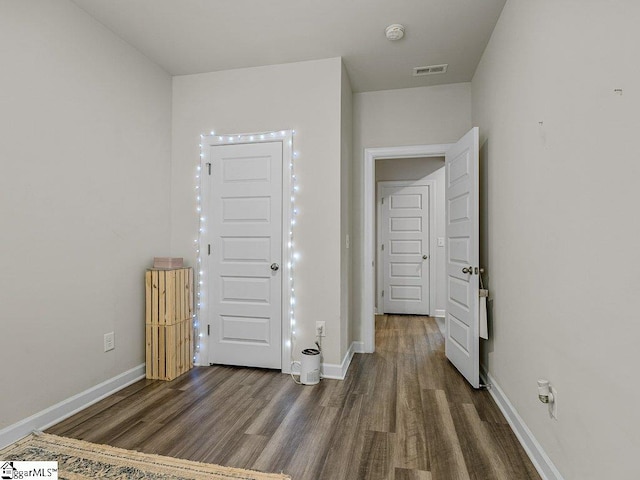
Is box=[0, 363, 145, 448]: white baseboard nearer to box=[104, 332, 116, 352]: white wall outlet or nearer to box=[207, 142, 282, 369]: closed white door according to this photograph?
box=[104, 332, 116, 352]: white wall outlet

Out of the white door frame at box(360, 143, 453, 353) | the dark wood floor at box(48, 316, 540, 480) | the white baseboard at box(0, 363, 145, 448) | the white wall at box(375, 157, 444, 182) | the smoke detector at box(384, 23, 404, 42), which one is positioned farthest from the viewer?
the white wall at box(375, 157, 444, 182)

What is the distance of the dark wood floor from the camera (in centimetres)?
183

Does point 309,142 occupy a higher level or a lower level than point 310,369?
higher

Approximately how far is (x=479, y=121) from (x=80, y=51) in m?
3.23

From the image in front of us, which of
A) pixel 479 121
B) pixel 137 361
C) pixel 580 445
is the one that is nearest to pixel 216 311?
pixel 137 361

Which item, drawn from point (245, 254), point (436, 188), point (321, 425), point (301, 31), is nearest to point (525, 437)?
point (321, 425)

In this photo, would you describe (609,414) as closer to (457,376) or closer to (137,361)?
(457,376)

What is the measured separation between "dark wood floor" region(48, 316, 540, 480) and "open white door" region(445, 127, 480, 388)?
245 millimetres

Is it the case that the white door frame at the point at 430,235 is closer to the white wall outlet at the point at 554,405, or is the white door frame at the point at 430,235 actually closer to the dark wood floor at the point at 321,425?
the dark wood floor at the point at 321,425

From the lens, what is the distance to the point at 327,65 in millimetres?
3117

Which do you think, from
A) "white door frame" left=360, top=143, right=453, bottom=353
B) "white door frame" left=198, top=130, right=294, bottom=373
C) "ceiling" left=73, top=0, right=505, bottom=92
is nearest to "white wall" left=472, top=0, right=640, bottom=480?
"ceiling" left=73, top=0, right=505, bottom=92

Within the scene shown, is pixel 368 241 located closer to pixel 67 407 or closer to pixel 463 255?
pixel 463 255

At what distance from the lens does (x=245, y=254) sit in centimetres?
327

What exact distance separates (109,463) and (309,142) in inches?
103
